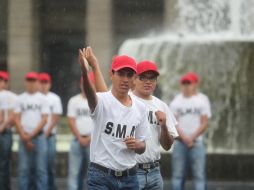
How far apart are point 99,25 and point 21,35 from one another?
274cm

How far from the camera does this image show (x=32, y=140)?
1213 centimetres

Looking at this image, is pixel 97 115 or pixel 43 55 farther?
pixel 43 55

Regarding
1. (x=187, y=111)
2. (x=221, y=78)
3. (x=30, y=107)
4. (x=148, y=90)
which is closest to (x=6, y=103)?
(x=30, y=107)

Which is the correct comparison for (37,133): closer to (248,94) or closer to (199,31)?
(248,94)

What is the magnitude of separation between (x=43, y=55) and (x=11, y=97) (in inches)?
874

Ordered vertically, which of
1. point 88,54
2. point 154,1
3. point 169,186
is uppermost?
point 154,1

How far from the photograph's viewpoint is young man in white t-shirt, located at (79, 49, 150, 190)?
6785 millimetres

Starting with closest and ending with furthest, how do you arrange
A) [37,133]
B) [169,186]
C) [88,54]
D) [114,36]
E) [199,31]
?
[88,54] < [37,133] < [169,186] < [199,31] < [114,36]

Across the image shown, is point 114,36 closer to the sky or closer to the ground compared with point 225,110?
closer to the sky

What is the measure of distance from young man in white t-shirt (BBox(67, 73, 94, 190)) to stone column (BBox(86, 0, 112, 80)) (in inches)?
791

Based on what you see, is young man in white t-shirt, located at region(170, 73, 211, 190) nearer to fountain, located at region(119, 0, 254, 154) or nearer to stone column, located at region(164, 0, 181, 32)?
fountain, located at region(119, 0, 254, 154)

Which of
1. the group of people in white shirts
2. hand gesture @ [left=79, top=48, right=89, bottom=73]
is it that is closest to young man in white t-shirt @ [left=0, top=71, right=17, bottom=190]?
the group of people in white shirts

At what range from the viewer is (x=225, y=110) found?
14211 mm

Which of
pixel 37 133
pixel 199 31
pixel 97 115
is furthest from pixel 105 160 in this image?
pixel 199 31
